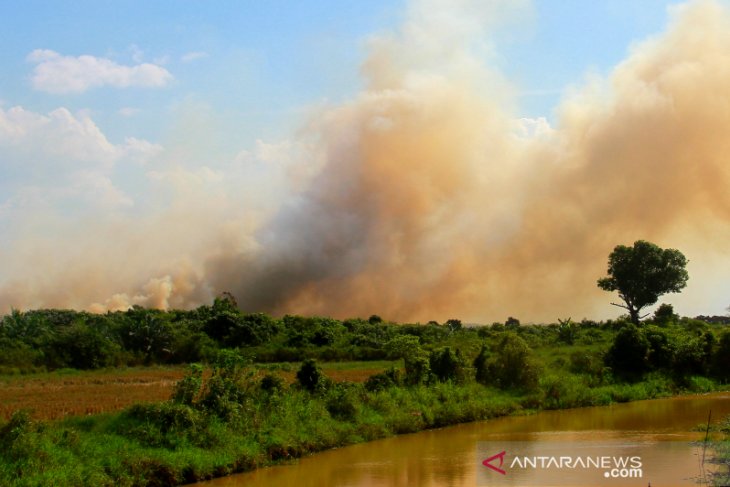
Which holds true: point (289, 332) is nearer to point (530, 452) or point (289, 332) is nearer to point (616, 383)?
point (616, 383)

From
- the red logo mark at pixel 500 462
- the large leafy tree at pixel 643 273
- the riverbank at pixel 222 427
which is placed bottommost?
the red logo mark at pixel 500 462

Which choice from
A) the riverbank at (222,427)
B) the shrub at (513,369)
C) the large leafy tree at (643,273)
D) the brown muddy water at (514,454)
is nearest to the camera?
the riverbank at (222,427)

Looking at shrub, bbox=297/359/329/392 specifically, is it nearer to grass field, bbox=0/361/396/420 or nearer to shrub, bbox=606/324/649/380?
grass field, bbox=0/361/396/420

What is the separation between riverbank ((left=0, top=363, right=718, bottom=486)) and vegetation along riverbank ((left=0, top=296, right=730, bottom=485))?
0.04 m

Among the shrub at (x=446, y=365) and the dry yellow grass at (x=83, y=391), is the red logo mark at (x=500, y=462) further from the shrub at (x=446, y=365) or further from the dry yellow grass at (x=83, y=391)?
the dry yellow grass at (x=83, y=391)

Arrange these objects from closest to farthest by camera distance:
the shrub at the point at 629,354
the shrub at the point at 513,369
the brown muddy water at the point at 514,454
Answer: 1. the brown muddy water at the point at 514,454
2. the shrub at the point at 513,369
3. the shrub at the point at 629,354

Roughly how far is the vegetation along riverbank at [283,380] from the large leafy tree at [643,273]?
6.54 feet

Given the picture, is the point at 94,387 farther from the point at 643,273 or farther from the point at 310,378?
the point at 643,273

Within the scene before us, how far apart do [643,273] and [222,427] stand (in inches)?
2159

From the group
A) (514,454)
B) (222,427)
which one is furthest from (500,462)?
(222,427)

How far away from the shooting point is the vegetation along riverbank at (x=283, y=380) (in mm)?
18094

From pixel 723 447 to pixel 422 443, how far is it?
980 centimetres

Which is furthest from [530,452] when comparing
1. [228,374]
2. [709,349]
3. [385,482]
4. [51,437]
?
[709,349]

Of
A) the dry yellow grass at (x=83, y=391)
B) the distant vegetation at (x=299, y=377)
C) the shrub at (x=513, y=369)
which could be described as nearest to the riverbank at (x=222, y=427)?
the distant vegetation at (x=299, y=377)
